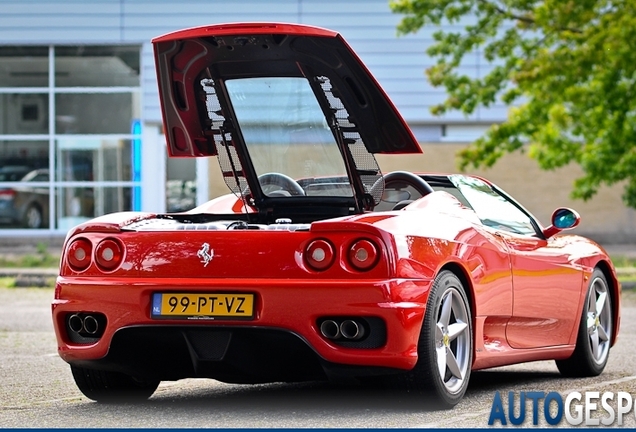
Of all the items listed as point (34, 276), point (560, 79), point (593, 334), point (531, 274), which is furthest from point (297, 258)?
point (560, 79)

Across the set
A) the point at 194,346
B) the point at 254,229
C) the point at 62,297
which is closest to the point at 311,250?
the point at 254,229

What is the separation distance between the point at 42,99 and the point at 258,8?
4.98m

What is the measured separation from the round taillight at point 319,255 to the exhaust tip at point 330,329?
0.25 m

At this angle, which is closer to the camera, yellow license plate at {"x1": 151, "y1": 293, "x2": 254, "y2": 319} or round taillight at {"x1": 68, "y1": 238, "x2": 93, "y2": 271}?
yellow license plate at {"x1": 151, "y1": 293, "x2": 254, "y2": 319}

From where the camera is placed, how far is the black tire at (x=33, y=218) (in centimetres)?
2705

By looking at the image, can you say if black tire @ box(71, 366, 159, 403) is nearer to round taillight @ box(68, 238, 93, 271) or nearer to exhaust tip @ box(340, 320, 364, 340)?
round taillight @ box(68, 238, 93, 271)

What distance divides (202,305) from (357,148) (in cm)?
131

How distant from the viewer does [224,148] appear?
22.7 ft

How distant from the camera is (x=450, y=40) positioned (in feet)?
71.7

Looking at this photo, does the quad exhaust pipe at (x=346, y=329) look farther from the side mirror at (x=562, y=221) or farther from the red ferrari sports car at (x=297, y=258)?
the side mirror at (x=562, y=221)

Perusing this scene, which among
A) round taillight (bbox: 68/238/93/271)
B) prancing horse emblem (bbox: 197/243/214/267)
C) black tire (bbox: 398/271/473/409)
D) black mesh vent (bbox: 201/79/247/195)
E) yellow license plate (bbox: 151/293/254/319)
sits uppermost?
black mesh vent (bbox: 201/79/247/195)

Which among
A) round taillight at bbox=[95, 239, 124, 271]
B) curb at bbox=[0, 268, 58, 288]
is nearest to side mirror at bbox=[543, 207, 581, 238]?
round taillight at bbox=[95, 239, 124, 271]

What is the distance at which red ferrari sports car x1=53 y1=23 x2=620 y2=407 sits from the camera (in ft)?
18.7

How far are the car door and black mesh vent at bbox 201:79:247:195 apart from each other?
4.05 feet
